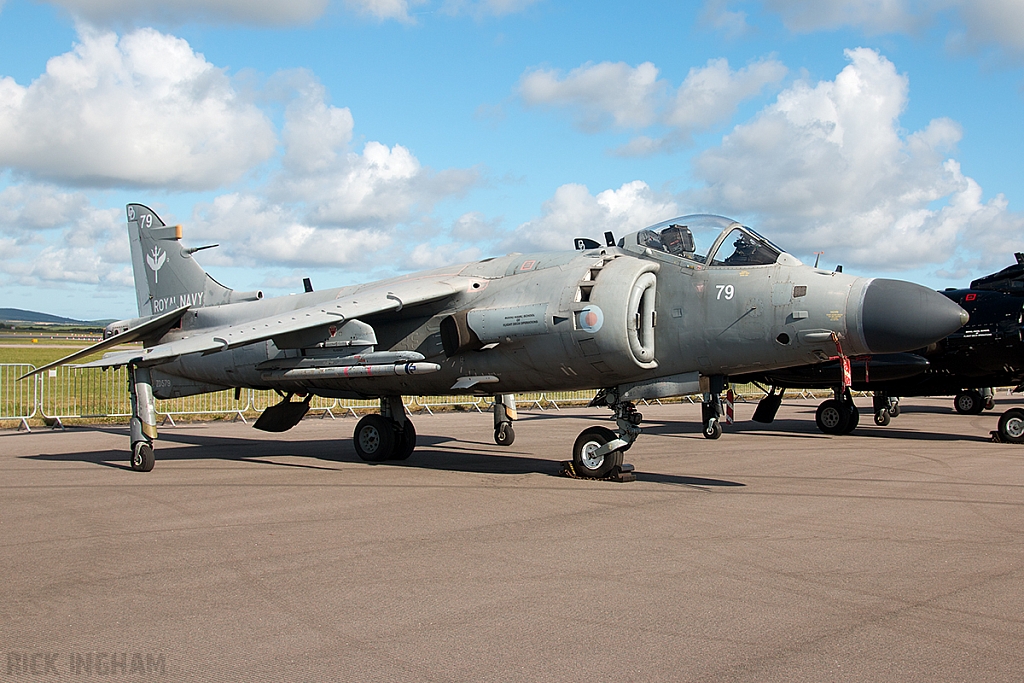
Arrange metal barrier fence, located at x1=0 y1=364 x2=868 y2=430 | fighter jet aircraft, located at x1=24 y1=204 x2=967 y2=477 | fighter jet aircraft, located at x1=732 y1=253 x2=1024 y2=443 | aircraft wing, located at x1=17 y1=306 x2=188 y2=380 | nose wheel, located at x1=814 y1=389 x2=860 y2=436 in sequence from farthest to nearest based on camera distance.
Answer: metal barrier fence, located at x1=0 y1=364 x2=868 y2=430 → nose wheel, located at x1=814 y1=389 x2=860 y2=436 → fighter jet aircraft, located at x1=732 y1=253 x2=1024 y2=443 → aircraft wing, located at x1=17 y1=306 x2=188 y2=380 → fighter jet aircraft, located at x1=24 y1=204 x2=967 y2=477

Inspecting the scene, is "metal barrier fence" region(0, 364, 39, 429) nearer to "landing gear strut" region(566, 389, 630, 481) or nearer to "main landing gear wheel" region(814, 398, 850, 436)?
"landing gear strut" region(566, 389, 630, 481)

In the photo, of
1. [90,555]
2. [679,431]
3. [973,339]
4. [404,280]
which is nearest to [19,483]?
[90,555]

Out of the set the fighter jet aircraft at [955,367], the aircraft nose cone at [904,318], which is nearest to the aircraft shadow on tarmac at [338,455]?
the aircraft nose cone at [904,318]

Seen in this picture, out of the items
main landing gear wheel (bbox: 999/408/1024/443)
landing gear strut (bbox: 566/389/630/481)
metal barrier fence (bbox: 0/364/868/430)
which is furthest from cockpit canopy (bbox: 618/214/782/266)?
main landing gear wheel (bbox: 999/408/1024/443)

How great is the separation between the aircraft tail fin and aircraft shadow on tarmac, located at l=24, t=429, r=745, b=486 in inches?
101

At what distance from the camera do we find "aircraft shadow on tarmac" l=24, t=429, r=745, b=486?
11211 millimetres

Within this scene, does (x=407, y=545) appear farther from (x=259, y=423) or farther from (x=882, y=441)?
(x=882, y=441)

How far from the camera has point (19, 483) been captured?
9938mm

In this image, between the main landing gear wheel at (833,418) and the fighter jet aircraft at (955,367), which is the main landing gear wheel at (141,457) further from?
the main landing gear wheel at (833,418)

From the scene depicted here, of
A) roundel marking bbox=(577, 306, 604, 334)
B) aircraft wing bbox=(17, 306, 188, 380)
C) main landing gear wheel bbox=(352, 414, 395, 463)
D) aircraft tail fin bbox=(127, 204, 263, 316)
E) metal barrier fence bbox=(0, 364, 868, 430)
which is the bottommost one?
main landing gear wheel bbox=(352, 414, 395, 463)

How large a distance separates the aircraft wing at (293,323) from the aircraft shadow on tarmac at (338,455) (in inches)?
80.7

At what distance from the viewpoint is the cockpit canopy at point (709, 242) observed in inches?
367

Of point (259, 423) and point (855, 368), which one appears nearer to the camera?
point (259, 423)

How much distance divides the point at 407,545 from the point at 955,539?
4.39m
